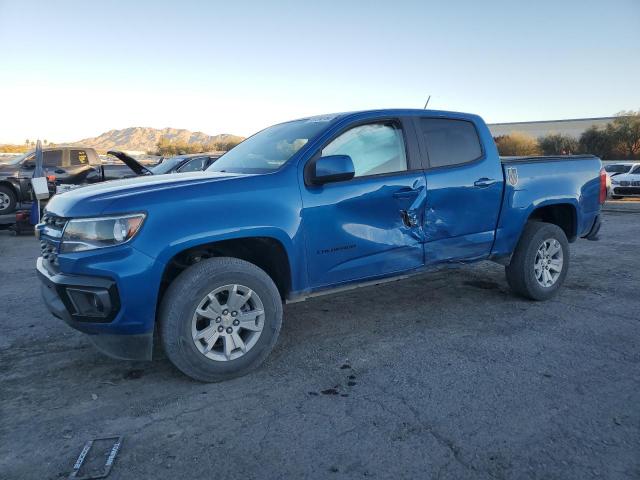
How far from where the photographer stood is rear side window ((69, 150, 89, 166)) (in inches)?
565

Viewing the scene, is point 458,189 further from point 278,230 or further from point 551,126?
point 551,126

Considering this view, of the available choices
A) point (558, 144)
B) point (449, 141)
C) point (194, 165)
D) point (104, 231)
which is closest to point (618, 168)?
point (194, 165)

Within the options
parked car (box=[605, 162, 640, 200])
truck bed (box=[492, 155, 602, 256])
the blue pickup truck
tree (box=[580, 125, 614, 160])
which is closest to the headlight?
the blue pickup truck

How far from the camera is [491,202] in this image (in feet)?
15.4

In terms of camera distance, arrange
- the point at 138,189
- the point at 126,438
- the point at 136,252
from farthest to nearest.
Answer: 1. the point at 138,189
2. the point at 136,252
3. the point at 126,438

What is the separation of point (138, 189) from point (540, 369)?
3.05m

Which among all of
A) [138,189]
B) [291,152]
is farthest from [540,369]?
[138,189]

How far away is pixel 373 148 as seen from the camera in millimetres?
4191

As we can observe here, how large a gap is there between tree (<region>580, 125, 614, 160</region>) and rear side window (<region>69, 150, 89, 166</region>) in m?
39.1

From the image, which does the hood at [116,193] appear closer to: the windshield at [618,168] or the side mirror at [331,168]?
the side mirror at [331,168]

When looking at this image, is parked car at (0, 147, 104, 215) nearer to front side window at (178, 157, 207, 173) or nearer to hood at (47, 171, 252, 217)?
front side window at (178, 157, 207, 173)

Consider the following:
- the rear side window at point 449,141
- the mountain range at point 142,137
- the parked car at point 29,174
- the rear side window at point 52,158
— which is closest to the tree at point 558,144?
the parked car at point 29,174

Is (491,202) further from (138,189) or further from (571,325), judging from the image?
(138,189)

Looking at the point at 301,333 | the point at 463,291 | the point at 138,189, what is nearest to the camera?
the point at 138,189
